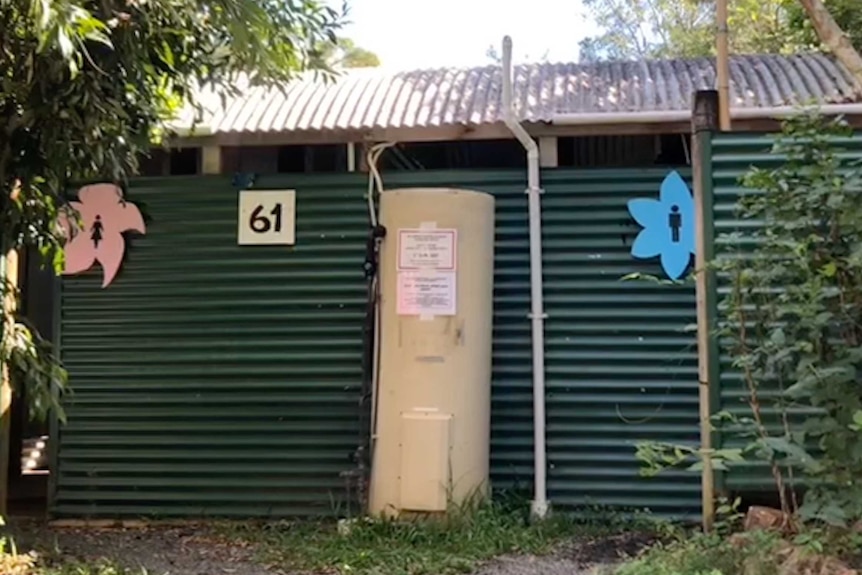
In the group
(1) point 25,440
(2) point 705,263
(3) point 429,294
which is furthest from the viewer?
(1) point 25,440

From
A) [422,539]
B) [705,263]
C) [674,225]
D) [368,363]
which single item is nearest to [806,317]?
Result: [705,263]

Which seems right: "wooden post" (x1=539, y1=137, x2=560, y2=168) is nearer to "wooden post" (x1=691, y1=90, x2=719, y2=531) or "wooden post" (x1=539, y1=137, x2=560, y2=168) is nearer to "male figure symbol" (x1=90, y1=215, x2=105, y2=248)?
"wooden post" (x1=691, y1=90, x2=719, y2=531)

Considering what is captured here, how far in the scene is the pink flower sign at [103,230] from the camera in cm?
545

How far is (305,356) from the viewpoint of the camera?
5270 millimetres

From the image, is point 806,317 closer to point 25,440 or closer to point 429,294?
point 429,294

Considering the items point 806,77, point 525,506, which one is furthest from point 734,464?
point 806,77

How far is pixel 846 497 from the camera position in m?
3.32

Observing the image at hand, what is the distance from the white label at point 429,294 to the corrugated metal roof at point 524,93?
0.99 m

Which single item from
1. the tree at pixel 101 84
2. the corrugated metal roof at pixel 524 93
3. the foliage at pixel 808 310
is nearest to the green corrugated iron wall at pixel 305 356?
the corrugated metal roof at pixel 524 93

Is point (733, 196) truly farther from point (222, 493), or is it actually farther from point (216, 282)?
point (222, 493)

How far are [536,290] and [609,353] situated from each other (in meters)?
0.59

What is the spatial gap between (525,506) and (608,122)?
2.37 meters

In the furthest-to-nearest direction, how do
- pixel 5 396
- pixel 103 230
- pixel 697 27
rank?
pixel 697 27 < pixel 103 230 < pixel 5 396

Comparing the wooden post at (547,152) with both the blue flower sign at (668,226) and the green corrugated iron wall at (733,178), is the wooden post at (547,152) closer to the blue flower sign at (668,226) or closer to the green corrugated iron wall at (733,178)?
the blue flower sign at (668,226)
